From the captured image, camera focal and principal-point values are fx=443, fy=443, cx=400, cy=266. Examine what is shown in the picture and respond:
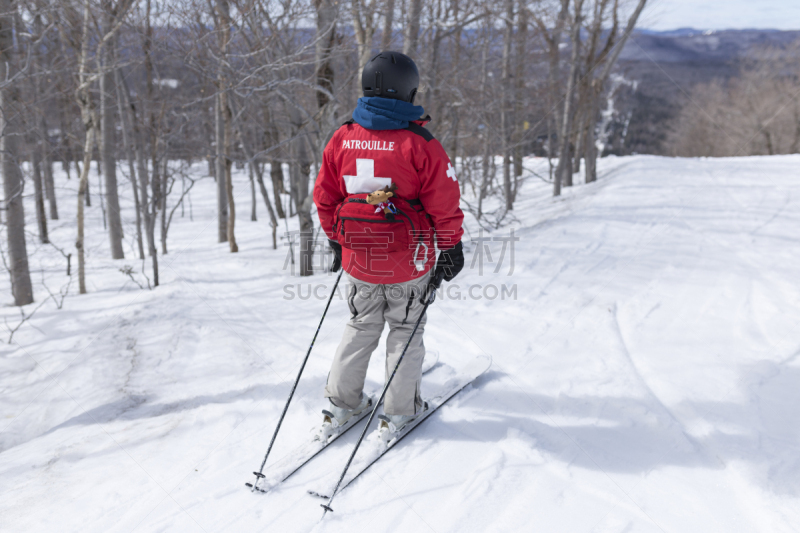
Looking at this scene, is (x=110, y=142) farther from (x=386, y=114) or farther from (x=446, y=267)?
(x=446, y=267)

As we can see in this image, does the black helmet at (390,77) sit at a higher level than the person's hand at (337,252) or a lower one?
higher

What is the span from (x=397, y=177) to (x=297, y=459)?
60.5 inches

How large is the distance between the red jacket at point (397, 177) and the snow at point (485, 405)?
3.23 ft

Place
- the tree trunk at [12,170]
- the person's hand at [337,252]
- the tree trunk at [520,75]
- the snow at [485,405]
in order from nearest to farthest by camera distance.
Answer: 1. the snow at [485,405]
2. the person's hand at [337,252]
3. the tree trunk at [12,170]
4. the tree trunk at [520,75]

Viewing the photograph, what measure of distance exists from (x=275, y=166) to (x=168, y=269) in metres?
3.36

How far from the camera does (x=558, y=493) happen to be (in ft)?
6.67

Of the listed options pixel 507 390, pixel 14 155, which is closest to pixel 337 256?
pixel 507 390

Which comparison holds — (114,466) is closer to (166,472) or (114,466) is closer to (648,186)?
(166,472)

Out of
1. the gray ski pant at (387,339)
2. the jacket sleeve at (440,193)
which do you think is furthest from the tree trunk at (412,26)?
the gray ski pant at (387,339)

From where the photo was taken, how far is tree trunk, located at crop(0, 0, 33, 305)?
20.0 feet

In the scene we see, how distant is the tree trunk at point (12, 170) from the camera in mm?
6109

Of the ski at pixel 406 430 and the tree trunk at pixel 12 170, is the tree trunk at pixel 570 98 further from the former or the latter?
the tree trunk at pixel 12 170

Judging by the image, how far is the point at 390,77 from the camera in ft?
7.07

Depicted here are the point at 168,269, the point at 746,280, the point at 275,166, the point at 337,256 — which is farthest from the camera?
the point at 275,166
